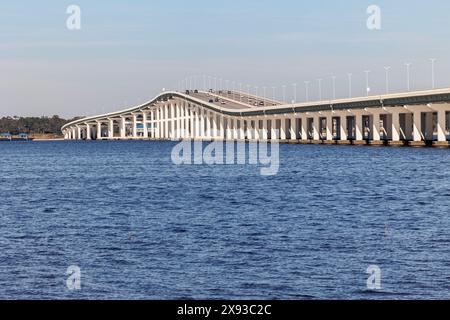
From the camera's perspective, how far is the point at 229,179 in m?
65.1

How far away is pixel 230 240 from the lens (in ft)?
92.0

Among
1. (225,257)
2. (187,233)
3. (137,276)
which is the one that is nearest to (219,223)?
(187,233)

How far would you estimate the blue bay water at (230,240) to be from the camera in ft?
66.2

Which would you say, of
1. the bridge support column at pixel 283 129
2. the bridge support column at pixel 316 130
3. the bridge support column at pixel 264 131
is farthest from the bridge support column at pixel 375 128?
the bridge support column at pixel 264 131

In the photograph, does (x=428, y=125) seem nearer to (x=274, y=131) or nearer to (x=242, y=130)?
(x=274, y=131)

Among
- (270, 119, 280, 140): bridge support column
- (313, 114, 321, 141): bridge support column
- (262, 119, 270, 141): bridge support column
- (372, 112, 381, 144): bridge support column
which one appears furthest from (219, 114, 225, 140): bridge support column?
(372, 112, 381, 144): bridge support column

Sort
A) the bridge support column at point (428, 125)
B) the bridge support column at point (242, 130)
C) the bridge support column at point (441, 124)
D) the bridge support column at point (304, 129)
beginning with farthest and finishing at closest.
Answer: the bridge support column at point (242, 130) < the bridge support column at point (304, 129) < the bridge support column at point (428, 125) < the bridge support column at point (441, 124)

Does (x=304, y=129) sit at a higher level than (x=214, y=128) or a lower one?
lower

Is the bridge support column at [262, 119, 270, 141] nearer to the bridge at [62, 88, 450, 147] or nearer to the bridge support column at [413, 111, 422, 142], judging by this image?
the bridge at [62, 88, 450, 147]

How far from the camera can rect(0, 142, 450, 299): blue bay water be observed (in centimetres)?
2019

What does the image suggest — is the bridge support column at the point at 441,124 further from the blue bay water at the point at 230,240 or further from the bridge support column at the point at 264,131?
the bridge support column at the point at 264,131

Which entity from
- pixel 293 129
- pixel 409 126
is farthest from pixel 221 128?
pixel 409 126

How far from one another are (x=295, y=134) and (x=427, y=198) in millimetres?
118395
